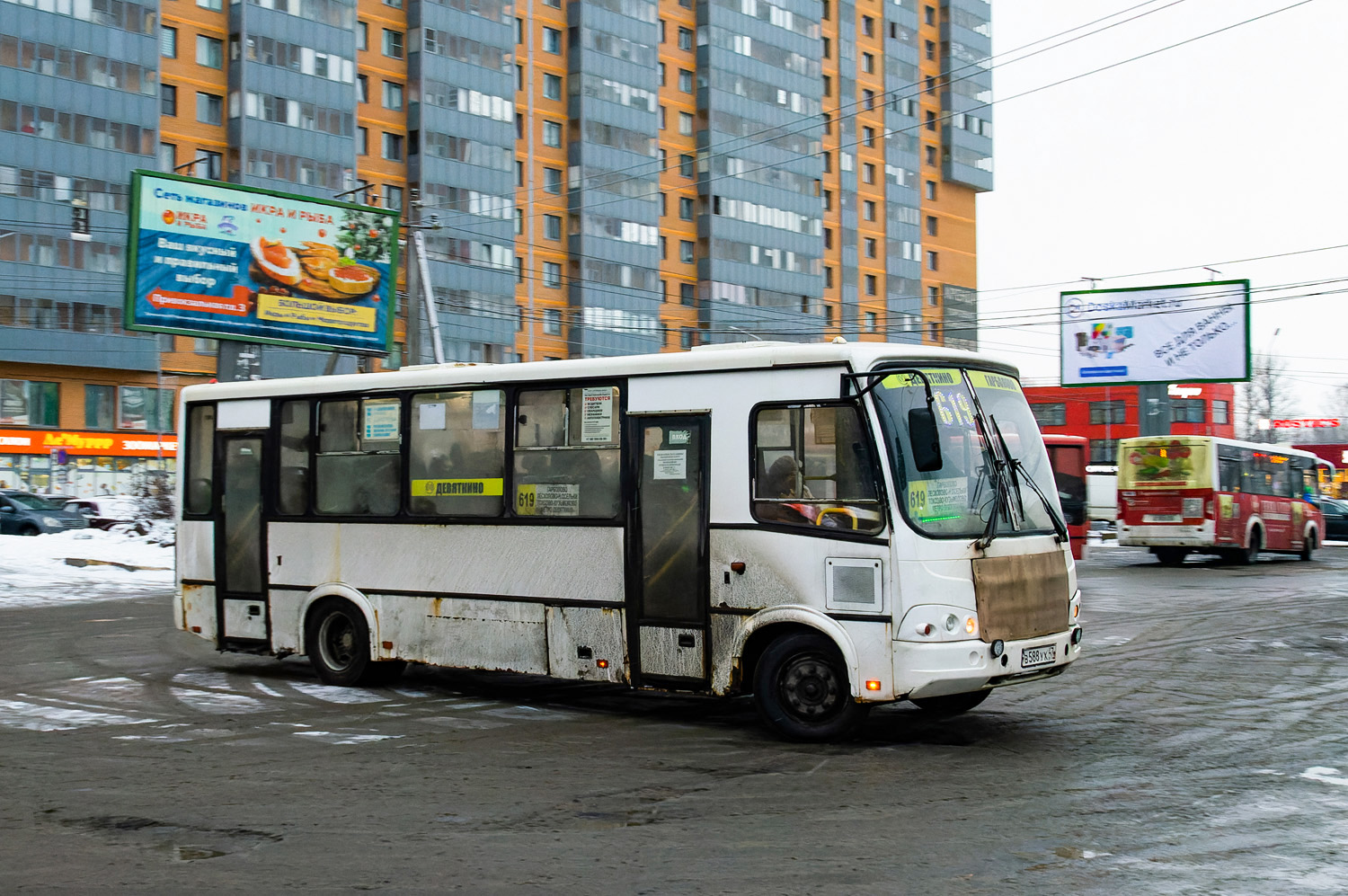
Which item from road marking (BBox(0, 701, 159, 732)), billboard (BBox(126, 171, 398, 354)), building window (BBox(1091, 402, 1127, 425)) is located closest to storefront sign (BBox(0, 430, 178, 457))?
billboard (BBox(126, 171, 398, 354))

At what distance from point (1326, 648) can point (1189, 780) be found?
8.34 metres

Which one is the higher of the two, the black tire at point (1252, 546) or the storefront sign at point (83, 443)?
the storefront sign at point (83, 443)

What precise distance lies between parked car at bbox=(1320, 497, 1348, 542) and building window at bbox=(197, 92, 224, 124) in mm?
52532

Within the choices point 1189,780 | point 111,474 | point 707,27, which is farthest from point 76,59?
point 1189,780

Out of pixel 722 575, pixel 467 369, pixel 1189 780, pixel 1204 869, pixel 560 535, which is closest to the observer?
pixel 1204 869

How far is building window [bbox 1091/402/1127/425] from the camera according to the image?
338 ft

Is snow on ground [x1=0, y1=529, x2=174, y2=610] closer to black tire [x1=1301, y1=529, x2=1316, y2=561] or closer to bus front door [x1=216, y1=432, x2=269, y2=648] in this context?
bus front door [x1=216, y1=432, x2=269, y2=648]

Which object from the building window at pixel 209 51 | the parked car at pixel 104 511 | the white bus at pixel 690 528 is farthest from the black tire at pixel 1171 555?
the building window at pixel 209 51

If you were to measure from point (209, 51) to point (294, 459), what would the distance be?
60603 millimetres

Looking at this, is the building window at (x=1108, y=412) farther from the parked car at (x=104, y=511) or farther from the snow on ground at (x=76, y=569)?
the snow on ground at (x=76, y=569)

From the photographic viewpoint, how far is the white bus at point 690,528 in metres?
8.98

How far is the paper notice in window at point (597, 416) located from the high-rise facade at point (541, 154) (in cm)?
3432

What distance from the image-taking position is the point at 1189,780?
25.9ft

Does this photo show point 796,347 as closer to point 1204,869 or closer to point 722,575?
point 722,575
